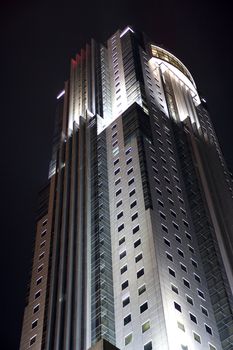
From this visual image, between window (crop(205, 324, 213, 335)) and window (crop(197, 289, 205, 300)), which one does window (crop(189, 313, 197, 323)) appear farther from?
window (crop(197, 289, 205, 300))

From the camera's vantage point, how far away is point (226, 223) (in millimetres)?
66500

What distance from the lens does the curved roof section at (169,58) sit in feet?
308

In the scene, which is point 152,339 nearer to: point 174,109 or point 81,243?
point 81,243

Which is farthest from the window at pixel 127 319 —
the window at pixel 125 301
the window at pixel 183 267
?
the window at pixel 183 267

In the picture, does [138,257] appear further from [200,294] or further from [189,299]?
[200,294]

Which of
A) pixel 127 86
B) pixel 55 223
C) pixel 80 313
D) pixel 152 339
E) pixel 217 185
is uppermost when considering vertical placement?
pixel 127 86

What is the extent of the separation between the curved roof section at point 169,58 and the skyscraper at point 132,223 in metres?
3.70

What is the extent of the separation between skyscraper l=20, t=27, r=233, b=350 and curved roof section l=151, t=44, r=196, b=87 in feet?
12.2

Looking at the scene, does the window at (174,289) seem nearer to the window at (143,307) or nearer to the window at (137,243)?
the window at (143,307)

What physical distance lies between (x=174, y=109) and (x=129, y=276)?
3631 centimetres

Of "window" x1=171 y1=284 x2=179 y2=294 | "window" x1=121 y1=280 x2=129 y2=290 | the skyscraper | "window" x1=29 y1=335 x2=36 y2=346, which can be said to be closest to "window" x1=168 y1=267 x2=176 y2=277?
the skyscraper

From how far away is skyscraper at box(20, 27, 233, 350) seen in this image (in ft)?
161

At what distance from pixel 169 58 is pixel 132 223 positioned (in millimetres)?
46552

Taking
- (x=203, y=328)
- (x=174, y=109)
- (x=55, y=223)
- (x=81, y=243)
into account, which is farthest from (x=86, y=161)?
(x=203, y=328)
